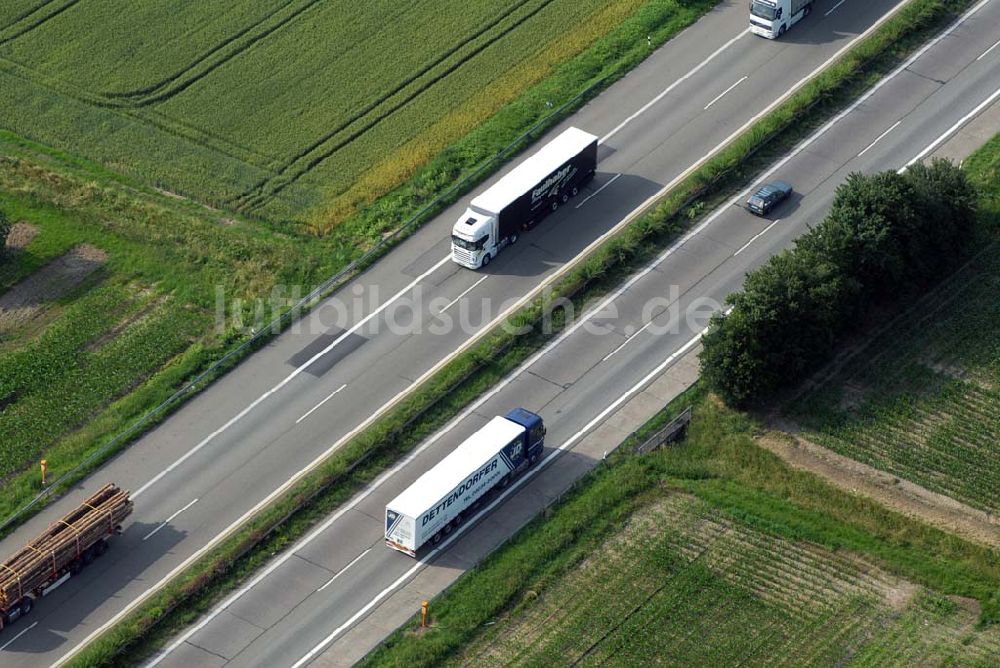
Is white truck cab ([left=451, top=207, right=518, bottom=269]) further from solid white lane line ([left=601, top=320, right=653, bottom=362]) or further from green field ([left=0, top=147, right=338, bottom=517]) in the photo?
solid white lane line ([left=601, top=320, right=653, bottom=362])

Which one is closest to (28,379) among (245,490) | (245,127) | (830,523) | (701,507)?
(245,490)

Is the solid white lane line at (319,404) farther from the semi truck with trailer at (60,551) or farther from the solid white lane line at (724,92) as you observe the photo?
the solid white lane line at (724,92)

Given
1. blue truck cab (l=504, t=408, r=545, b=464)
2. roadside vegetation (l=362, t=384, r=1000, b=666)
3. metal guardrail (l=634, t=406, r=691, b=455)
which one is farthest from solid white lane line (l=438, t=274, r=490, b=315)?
metal guardrail (l=634, t=406, r=691, b=455)

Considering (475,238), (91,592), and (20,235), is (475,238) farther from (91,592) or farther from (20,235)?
(91,592)

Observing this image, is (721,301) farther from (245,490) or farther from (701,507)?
(245,490)

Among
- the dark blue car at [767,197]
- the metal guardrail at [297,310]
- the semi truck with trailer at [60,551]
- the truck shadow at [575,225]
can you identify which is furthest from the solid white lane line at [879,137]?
the semi truck with trailer at [60,551]

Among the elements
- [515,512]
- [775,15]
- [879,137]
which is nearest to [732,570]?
[515,512]

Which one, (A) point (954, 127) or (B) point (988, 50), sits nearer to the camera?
(A) point (954, 127)
